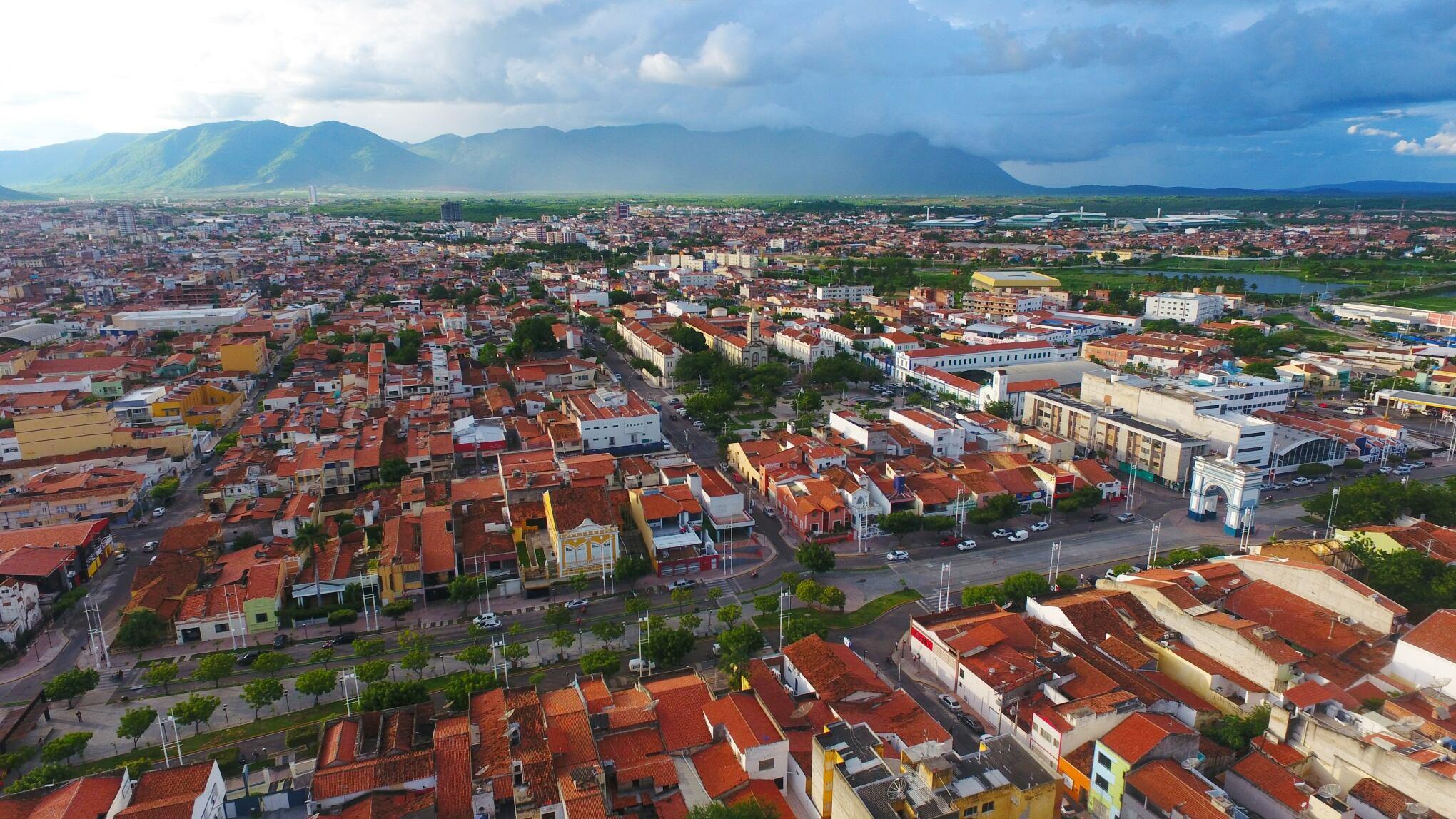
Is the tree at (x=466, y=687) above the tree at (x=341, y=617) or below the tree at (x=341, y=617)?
above

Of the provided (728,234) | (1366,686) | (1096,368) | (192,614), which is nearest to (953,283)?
(1096,368)

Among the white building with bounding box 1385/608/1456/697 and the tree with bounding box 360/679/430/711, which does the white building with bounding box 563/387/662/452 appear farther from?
the white building with bounding box 1385/608/1456/697

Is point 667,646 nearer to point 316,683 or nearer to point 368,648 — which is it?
point 368,648

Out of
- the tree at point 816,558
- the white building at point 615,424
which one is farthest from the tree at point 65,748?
the white building at point 615,424

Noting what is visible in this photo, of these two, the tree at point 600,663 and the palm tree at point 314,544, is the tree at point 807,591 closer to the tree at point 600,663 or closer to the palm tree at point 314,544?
the tree at point 600,663

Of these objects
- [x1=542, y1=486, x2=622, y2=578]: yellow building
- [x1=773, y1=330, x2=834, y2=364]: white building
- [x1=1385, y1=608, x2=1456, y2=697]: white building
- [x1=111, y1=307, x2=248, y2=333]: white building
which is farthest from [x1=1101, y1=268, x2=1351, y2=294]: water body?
[x1=111, y1=307, x2=248, y2=333]: white building

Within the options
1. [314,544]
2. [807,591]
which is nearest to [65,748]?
[314,544]
